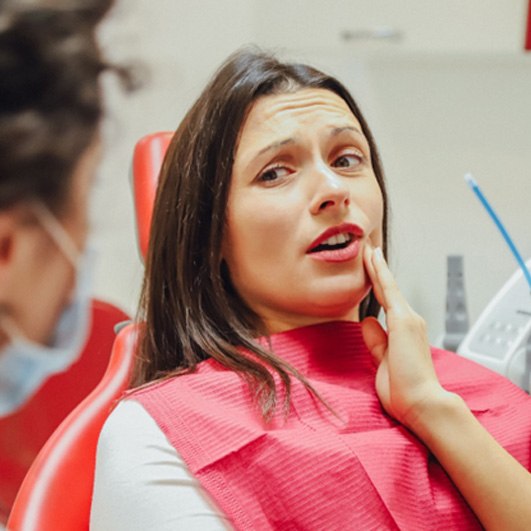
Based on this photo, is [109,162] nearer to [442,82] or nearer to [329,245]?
[329,245]

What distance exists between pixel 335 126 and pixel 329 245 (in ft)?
0.56

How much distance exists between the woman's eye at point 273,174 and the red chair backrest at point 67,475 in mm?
345

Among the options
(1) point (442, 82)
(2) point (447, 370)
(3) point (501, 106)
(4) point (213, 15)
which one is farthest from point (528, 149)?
(4) point (213, 15)

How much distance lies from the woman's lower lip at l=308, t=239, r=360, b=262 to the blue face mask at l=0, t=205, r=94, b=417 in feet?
1.88

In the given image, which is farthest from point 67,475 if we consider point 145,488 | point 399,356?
point 399,356

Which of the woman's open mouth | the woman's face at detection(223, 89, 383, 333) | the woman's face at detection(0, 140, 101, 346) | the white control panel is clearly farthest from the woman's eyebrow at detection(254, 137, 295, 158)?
the woman's face at detection(0, 140, 101, 346)

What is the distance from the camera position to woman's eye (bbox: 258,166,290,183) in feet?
3.37

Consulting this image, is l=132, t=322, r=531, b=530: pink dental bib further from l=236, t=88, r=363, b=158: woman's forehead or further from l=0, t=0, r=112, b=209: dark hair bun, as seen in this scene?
l=0, t=0, r=112, b=209: dark hair bun

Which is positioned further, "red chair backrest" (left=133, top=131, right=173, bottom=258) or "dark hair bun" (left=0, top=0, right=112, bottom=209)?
"red chair backrest" (left=133, top=131, right=173, bottom=258)

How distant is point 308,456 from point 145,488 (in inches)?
7.3

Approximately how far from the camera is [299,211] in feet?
3.24

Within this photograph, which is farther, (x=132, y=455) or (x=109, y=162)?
(x=132, y=455)

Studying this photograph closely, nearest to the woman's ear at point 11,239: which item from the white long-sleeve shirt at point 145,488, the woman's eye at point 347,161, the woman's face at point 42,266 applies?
the woman's face at point 42,266

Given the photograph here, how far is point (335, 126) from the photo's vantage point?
106cm
